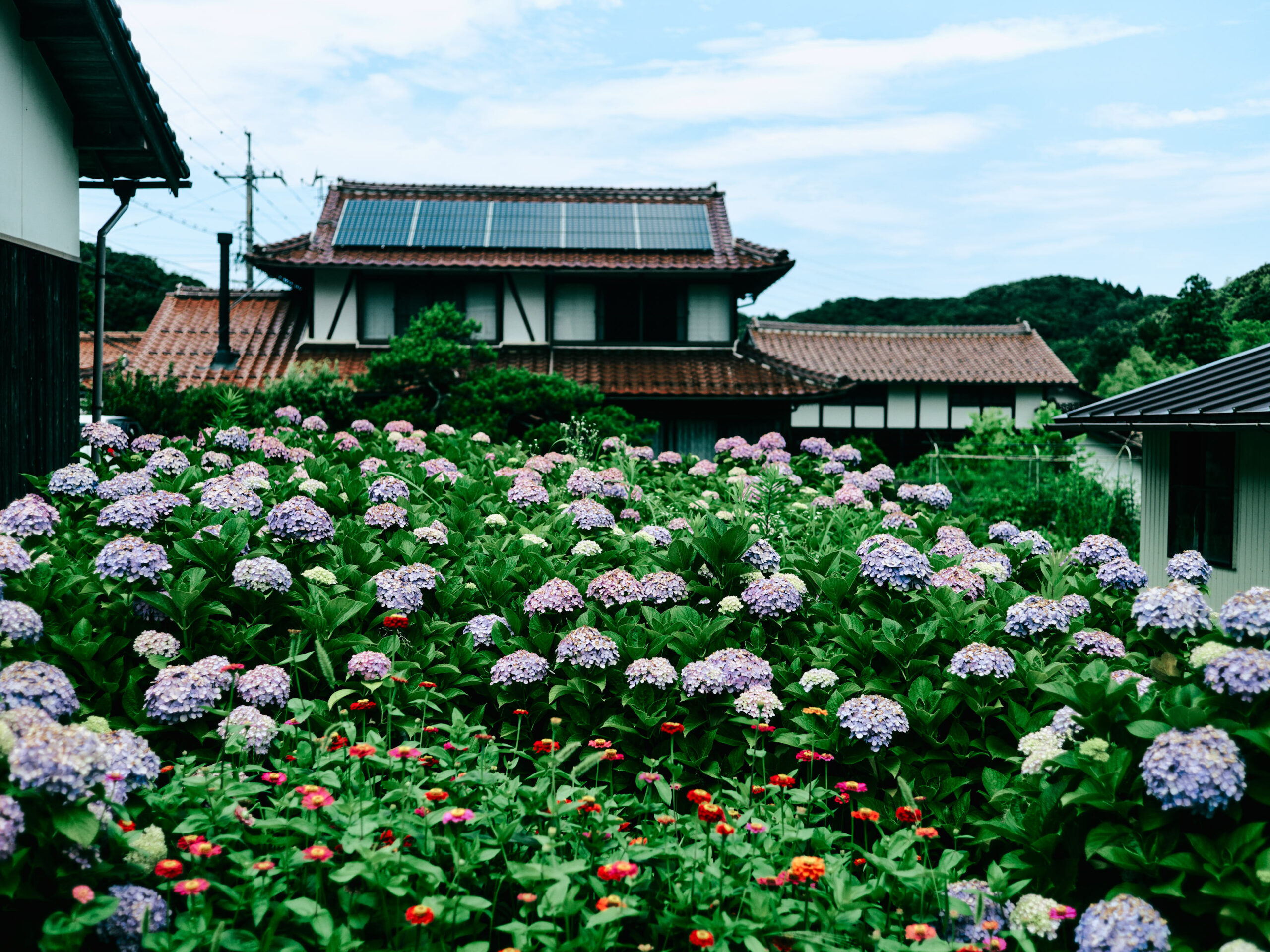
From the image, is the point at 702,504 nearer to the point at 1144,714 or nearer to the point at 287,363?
the point at 1144,714

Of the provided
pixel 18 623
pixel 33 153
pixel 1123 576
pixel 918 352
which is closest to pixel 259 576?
pixel 18 623

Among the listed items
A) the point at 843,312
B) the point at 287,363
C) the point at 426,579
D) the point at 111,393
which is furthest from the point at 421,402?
Result: the point at 843,312

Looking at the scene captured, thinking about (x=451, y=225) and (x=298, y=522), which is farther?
(x=451, y=225)

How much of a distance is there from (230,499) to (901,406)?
24.7 metres

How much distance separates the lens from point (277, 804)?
7.72 feet

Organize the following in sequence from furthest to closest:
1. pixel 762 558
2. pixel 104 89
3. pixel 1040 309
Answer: pixel 1040 309 → pixel 104 89 → pixel 762 558

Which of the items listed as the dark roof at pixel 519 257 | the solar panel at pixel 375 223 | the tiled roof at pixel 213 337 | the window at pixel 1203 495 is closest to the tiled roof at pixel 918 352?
the dark roof at pixel 519 257

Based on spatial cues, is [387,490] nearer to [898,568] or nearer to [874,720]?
[898,568]

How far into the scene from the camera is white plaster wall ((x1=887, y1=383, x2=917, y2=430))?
26406mm

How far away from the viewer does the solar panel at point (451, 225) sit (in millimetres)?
17438

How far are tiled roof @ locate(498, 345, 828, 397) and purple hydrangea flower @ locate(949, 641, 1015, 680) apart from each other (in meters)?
12.2

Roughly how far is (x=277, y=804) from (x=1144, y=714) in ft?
8.00

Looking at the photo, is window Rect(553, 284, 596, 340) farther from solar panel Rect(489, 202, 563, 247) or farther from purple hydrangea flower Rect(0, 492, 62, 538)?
purple hydrangea flower Rect(0, 492, 62, 538)

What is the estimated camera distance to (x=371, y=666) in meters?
3.12
